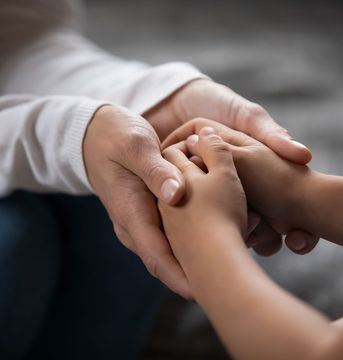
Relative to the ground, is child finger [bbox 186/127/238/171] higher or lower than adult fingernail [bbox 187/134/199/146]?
higher

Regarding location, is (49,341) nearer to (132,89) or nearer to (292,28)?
(132,89)

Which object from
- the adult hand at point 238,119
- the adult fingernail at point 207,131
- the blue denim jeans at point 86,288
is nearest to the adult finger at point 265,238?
the adult hand at point 238,119

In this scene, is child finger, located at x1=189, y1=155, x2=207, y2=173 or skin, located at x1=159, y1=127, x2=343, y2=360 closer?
skin, located at x1=159, y1=127, x2=343, y2=360

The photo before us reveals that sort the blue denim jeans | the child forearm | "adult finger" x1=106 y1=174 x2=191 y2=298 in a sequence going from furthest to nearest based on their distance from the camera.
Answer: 1. the blue denim jeans
2. "adult finger" x1=106 y1=174 x2=191 y2=298
3. the child forearm

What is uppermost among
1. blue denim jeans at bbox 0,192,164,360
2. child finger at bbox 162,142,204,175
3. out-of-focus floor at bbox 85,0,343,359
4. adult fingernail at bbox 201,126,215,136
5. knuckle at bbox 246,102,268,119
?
knuckle at bbox 246,102,268,119

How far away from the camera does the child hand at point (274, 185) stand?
51cm

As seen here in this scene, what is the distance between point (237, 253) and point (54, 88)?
0.41 m

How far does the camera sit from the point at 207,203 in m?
0.45

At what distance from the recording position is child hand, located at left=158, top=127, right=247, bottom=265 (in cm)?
44

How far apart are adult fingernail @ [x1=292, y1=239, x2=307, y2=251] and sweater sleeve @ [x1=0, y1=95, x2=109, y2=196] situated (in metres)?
0.21

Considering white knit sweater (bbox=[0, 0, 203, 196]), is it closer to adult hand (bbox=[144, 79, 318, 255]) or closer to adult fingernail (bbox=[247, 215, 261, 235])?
adult hand (bbox=[144, 79, 318, 255])

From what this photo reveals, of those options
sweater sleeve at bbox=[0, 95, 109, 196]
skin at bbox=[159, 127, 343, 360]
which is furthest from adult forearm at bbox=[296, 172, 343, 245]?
sweater sleeve at bbox=[0, 95, 109, 196]

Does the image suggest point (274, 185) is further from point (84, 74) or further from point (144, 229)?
point (84, 74)

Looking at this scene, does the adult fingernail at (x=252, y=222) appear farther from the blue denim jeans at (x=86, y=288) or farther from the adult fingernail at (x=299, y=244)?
the blue denim jeans at (x=86, y=288)
